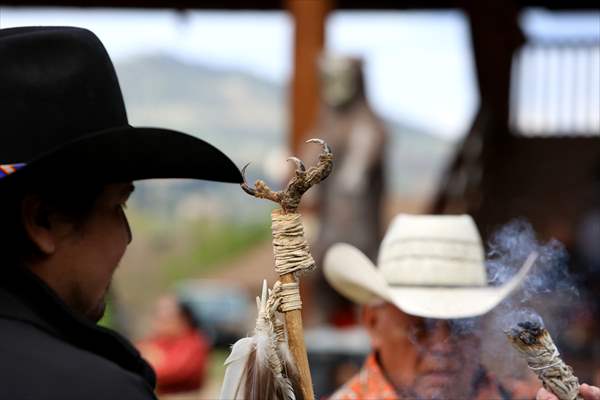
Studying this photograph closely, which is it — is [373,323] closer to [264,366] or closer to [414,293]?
[414,293]

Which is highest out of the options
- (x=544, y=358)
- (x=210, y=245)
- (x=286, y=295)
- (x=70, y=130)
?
(x=70, y=130)

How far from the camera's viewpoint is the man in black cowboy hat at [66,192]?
5.81 feet

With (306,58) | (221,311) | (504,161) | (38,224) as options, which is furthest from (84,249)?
(221,311)

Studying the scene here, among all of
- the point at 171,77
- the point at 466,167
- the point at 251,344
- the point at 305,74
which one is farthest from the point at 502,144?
the point at 171,77

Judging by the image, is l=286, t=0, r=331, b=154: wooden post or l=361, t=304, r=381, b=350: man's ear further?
l=286, t=0, r=331, b=154: wooden post

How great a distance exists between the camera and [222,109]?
6328cm

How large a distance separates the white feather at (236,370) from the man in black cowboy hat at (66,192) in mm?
128

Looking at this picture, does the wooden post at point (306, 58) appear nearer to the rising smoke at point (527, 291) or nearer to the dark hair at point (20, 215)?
the rising smoke at point (527, 291)

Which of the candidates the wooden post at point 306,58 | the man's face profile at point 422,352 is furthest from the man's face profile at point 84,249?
the wooden post at point 306,58

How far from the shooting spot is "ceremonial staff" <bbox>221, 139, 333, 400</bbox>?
76.4 inches

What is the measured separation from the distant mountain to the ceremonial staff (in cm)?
4638

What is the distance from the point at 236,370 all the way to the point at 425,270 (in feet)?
4.64

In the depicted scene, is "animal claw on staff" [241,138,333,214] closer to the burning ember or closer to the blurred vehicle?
the burning ember

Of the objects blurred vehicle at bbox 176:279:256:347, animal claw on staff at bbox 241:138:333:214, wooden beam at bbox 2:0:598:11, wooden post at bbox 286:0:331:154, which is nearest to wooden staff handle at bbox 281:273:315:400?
animal claw on staff at bbox 241:138:333:214
